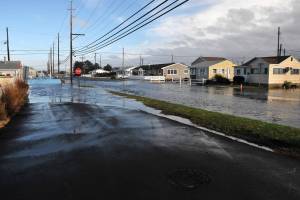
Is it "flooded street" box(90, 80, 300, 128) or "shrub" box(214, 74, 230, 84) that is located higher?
"shrub" box(214, 74, 230, 84)

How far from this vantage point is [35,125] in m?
13.8

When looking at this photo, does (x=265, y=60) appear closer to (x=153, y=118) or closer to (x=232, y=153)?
(x=153, y=118)

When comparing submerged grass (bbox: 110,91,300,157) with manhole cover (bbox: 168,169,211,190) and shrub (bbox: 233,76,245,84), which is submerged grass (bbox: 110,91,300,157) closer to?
manhole cover (bbox: 168,169,211,190)

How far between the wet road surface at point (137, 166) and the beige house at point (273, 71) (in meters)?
48.9

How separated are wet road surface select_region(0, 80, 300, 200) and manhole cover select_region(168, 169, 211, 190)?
0.02 metres

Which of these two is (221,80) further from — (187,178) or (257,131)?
(187,178)

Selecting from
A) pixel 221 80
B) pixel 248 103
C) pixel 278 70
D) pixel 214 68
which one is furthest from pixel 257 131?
pixel 214 68

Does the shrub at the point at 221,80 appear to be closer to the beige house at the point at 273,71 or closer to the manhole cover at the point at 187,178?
the beige house at the point at 273,71

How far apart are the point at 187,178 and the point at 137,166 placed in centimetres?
126

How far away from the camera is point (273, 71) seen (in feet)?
190

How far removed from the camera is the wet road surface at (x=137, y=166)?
20.1 feet

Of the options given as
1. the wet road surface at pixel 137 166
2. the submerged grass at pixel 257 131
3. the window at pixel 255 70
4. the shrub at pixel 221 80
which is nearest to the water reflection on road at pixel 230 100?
the submerged grass at pixel 257 131

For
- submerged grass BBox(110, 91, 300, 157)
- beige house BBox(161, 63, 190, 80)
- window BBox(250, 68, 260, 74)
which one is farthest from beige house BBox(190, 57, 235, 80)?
submerged grass BBox(110, 91, 300, 157)

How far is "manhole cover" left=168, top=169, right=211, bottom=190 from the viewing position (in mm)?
6434
